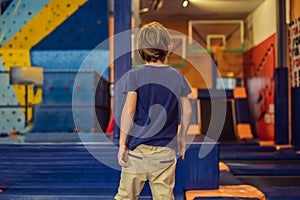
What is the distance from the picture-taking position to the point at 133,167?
6.19 ft

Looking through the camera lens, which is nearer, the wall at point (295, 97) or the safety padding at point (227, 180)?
the safety padding at point (227, 180)

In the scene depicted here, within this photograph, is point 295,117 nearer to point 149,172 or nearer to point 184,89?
point 184,89

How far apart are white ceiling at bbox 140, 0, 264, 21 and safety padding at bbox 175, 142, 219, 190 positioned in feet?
16.1

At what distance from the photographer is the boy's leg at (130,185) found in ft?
6.23

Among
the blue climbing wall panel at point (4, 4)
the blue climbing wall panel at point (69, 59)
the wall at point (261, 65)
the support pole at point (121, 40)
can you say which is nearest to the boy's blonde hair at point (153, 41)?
the support pole at point (121, 40)

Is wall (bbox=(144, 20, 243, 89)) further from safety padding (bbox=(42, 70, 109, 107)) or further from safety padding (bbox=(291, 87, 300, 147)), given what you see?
safety padding (bbox=(291, 87, 300, 147))

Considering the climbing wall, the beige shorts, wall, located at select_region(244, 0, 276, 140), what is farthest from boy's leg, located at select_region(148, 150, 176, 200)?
the climbing wall

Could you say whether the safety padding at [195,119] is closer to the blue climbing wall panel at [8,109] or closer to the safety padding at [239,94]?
the safety padding at [239,94]

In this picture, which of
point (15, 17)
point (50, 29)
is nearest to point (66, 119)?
point (50, 29)

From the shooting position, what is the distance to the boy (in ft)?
6.10

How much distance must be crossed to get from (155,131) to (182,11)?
22.1 feet

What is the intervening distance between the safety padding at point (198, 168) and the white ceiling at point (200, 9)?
492 cm

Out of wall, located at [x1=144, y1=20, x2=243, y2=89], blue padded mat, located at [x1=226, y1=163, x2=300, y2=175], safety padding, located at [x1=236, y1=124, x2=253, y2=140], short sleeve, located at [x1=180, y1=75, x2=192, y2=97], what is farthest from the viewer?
wall, located at [x1=144, y1=20, x2=243, y2=89]

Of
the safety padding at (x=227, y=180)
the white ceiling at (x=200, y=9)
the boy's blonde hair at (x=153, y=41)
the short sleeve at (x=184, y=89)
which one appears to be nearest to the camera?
the boy's blonde hair at (x=153, y=41)
